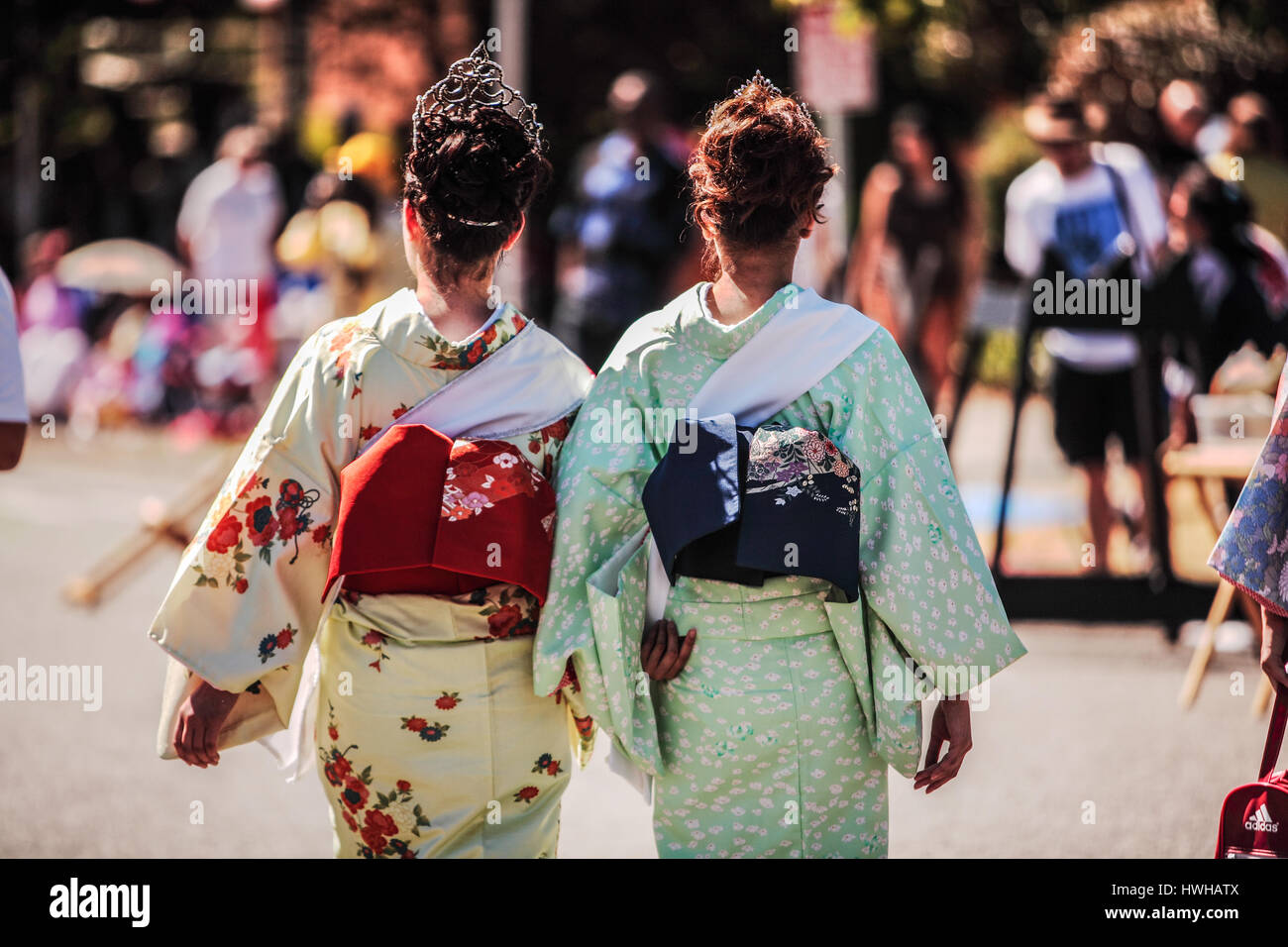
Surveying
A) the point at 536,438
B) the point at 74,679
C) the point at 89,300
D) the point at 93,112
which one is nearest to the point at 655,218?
the point at 74,679

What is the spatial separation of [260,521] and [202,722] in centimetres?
43

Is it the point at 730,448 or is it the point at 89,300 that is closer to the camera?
the point at 730,448

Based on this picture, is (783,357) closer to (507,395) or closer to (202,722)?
(507,395)

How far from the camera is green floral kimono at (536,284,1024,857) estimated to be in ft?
9.30

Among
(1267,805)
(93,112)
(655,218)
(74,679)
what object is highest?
(93,112)

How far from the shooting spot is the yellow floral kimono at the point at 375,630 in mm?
2910

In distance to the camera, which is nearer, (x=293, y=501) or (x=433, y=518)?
(x=433, y=518)

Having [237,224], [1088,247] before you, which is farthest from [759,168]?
[237,224]

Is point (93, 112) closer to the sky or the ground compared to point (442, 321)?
closer to the sky

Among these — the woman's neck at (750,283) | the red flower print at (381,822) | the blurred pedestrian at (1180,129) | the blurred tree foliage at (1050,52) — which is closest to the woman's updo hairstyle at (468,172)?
the woman's neck at (750,283)

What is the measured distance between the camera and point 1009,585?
7285 millimetres

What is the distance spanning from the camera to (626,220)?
812 centimetres
